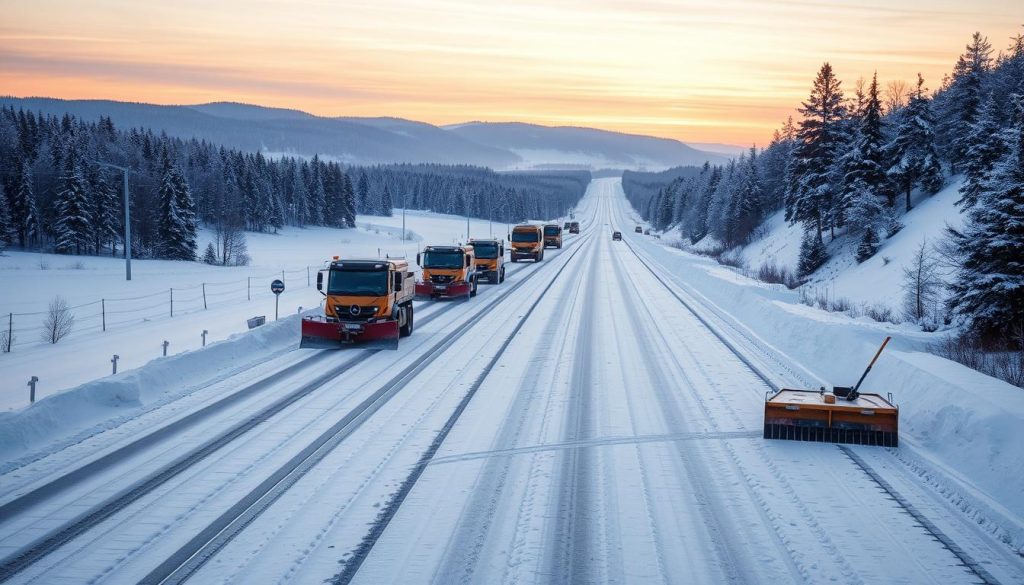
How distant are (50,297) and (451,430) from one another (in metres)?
33.1

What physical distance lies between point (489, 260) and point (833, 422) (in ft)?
86.4

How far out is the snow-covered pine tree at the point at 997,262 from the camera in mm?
17688

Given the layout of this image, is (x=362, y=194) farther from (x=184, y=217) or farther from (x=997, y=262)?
(x=997, y=262)

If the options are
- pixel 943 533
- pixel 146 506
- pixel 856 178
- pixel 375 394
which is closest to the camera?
pixel 943 533

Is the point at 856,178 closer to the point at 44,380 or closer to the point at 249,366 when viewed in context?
the point at 249,366

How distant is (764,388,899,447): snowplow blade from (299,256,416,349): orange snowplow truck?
34.6ft

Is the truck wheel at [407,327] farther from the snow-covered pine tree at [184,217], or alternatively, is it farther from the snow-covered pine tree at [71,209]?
the snow-covered pine tree at [71,209]

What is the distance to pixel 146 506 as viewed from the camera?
8352 mm

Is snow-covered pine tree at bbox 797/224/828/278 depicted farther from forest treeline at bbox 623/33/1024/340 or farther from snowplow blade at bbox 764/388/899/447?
snowplow blade at bbox 764/388/899/447

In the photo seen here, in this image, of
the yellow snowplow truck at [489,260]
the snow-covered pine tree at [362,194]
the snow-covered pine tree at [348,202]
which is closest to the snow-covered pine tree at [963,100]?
the yellow snowplow truck at [489,260]

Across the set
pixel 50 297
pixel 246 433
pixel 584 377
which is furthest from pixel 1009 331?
pixel 50 297

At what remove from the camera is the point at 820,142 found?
55.4 meters

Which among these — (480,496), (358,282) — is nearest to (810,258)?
(358,282)

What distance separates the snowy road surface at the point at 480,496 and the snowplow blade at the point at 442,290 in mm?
14254
